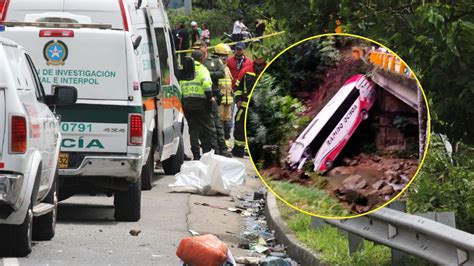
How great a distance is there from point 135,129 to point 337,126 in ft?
27.2

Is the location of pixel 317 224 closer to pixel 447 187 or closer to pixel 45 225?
pixel 447 187

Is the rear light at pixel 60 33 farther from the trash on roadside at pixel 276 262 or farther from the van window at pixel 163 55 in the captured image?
the trash on roadside at pixel 276 262

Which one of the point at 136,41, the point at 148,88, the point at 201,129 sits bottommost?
the point at 201,129

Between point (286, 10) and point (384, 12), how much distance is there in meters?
0.71

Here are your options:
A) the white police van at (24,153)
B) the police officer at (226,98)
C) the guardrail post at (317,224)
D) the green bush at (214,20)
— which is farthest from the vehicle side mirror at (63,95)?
the green bush at (214,20)

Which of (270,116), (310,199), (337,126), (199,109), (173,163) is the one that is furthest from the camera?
(199,109)

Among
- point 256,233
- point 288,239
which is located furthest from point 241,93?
point 288,239

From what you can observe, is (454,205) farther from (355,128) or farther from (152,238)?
(355,128)

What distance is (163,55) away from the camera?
17.7 meters

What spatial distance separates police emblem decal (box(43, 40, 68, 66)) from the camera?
13641 mm

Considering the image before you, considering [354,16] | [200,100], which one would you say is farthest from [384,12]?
[200,100]

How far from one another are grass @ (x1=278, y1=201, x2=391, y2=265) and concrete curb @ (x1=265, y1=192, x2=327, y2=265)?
2.1 inches

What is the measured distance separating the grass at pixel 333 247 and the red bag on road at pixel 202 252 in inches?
42.0

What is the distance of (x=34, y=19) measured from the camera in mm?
14273
